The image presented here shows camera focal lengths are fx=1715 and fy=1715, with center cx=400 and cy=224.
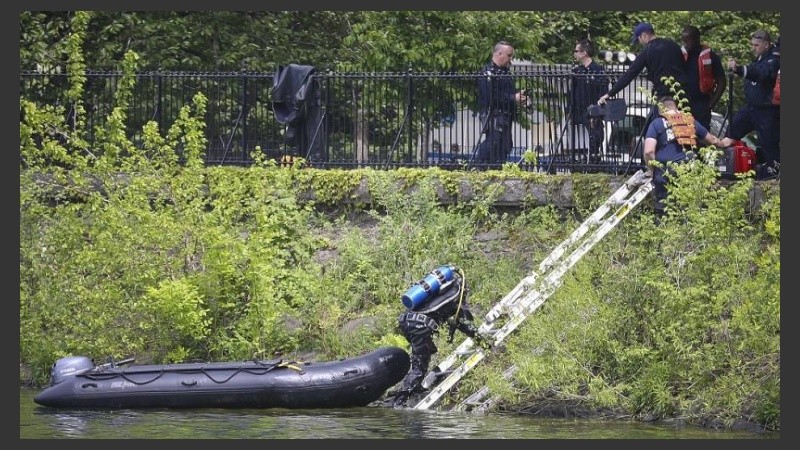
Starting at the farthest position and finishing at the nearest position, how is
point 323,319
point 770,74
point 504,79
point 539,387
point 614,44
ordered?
point 614,44
point 504,79
point 323,319
point 770,74
point 539,387

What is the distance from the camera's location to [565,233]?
2191cm

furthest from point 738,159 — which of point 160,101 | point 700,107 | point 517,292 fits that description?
point 160,101

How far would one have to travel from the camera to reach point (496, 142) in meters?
23.3

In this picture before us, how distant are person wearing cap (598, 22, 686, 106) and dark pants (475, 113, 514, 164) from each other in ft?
7.70

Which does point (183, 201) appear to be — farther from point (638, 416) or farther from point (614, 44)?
point (614, 44)

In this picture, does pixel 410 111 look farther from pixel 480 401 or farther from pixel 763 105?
pixel 480 401

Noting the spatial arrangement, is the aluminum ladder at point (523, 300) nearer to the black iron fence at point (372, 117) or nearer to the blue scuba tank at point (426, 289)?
the blue scuba tank at point (426, 289)

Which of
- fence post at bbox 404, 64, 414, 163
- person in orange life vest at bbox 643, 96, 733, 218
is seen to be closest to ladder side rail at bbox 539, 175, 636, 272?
person in orange life vest at bbox 643, 96, 733, 218

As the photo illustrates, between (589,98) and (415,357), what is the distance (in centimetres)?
506

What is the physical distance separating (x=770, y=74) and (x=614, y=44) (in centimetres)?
1197

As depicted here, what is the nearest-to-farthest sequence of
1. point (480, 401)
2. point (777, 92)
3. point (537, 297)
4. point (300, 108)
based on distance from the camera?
point (480, 401)
point (537, 297)
point (777, 92)
point (300, 108)

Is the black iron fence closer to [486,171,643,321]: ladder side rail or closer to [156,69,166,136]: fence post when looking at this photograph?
[156,69,166,136]: fence post

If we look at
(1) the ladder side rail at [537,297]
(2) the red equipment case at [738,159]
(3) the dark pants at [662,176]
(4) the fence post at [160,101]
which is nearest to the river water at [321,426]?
(1) the ladder side rail at [537,297]

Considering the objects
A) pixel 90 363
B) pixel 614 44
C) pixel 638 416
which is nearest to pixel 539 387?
pixel 638 416
